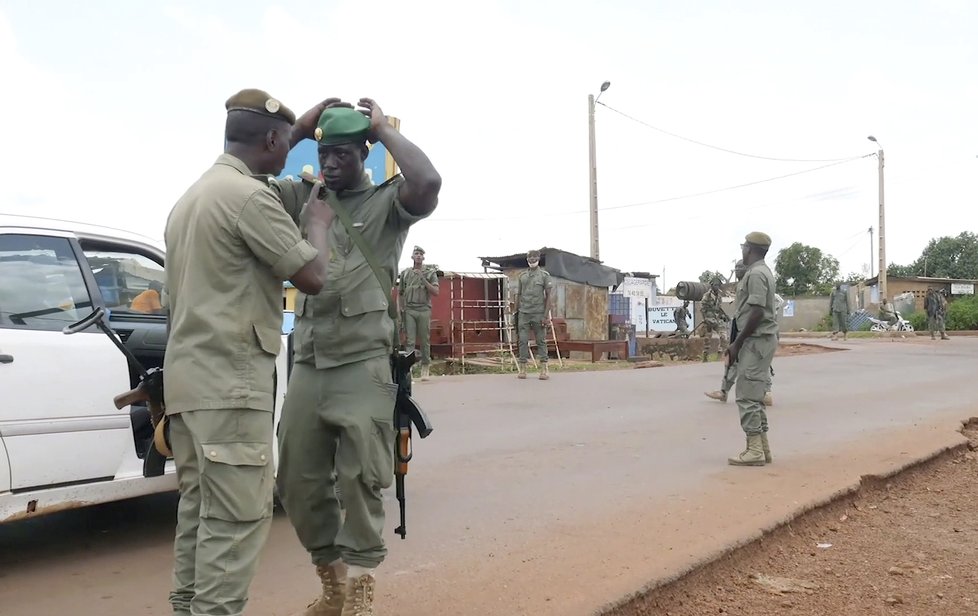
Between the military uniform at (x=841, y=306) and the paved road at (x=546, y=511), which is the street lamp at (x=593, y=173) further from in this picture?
the paved road at (x=546, y=511)

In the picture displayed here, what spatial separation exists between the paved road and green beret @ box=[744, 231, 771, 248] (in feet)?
5.64

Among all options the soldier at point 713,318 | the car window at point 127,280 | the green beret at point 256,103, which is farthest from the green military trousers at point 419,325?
the green beret at point 256,103

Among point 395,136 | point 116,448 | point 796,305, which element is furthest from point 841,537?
point 796,305

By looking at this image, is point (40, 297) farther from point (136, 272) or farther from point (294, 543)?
point (294, 543)

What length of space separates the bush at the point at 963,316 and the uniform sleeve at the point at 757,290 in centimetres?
3506

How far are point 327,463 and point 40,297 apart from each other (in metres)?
1.91

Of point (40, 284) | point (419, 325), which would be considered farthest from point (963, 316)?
point (40, 284)

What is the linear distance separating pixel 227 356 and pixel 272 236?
365 millimetres

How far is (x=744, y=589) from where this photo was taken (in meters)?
3.76

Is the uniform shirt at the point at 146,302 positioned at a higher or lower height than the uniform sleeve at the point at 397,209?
lower

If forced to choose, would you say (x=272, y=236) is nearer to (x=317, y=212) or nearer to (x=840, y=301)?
(x=317, y=212)

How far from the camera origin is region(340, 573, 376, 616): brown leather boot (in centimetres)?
282

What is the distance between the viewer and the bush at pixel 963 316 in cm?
3606

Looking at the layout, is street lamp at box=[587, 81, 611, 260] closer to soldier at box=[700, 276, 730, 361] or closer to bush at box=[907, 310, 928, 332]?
soldier at box=[700, 276, 730, 361]
